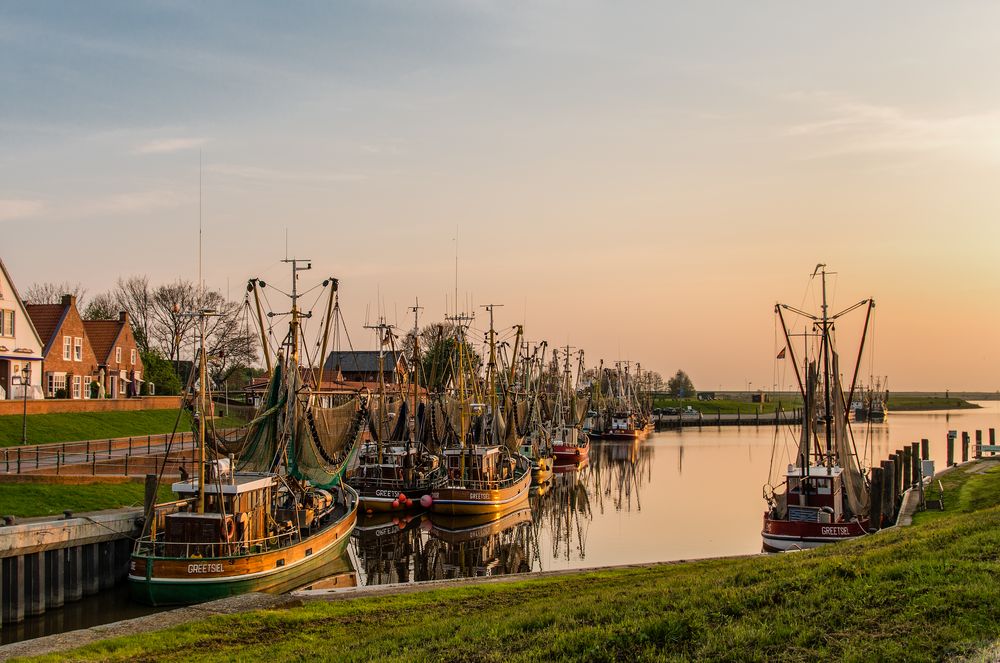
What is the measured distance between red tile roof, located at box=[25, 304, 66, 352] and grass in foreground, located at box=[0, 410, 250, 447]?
8.86 m

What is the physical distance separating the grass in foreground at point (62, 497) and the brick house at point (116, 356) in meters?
41.3

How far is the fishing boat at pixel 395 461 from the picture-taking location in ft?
168

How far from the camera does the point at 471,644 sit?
15.1 meters

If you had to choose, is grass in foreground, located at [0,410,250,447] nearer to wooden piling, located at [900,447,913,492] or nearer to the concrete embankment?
the concrete embankment

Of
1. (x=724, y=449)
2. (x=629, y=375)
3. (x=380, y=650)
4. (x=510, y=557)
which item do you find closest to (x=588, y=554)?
(x=510, y=557)

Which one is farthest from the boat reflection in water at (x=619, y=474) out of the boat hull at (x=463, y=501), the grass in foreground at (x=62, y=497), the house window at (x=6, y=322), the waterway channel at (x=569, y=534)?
the house window at (x=6, y=322)

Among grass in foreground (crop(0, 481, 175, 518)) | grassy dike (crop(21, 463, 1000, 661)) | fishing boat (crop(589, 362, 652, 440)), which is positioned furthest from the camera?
fishing boat (crop(589, 362, 652, 440))

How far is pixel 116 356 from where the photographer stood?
7850 centimetres

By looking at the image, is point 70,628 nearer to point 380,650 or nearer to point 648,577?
point 380,650

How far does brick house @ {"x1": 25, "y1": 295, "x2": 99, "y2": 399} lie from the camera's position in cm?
6706

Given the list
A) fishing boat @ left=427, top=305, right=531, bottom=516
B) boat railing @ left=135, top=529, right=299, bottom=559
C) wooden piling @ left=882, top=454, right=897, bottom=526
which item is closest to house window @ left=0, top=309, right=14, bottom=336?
fishing boat @ left=427, top=305, right=531, bottom=516

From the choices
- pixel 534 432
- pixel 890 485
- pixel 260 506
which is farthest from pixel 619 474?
pixel 260 506

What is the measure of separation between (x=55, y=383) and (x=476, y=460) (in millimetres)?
36534

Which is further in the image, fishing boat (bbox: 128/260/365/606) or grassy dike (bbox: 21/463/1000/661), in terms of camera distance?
fishing boat (bbox: 128/260/365/606)
